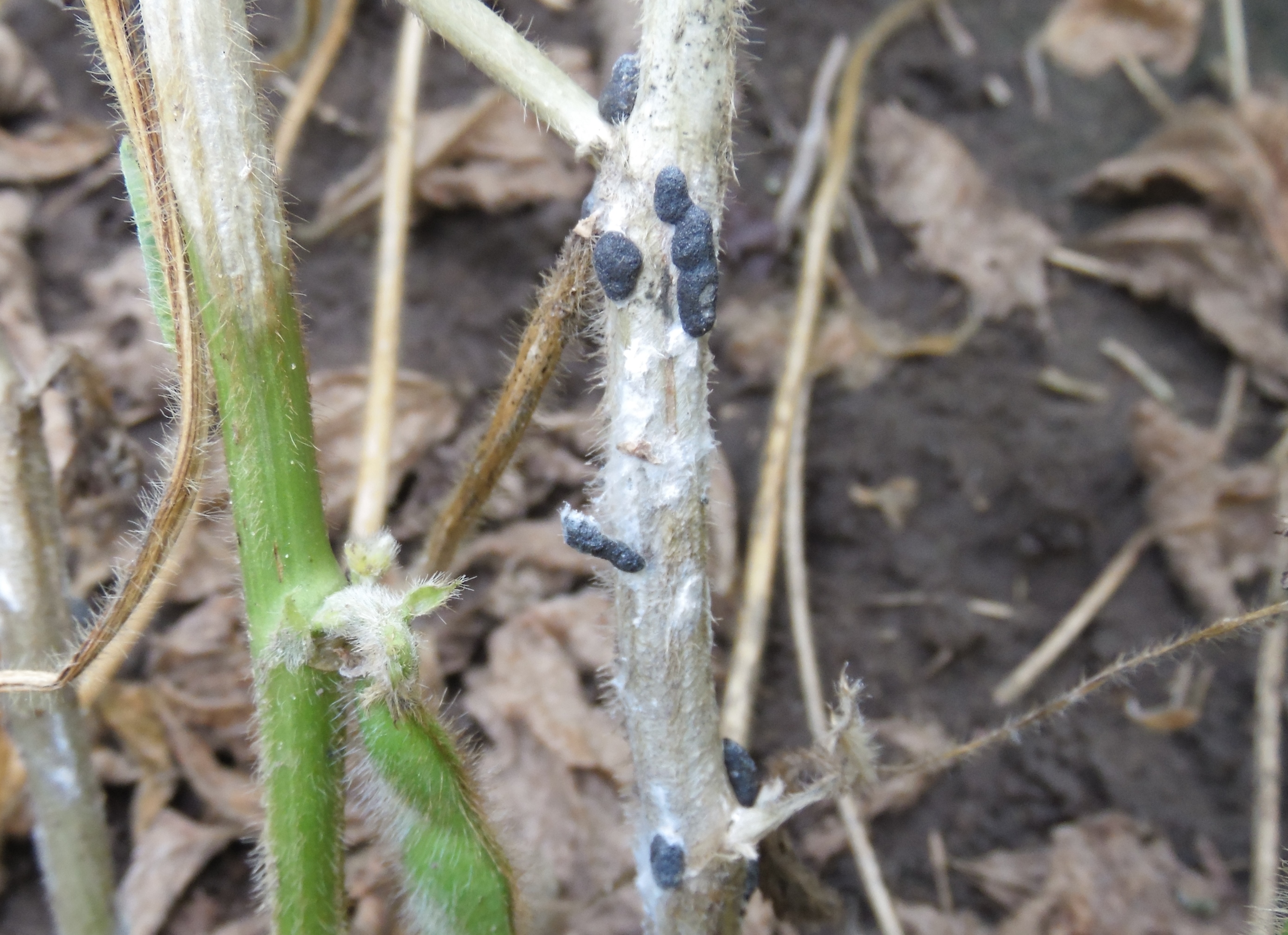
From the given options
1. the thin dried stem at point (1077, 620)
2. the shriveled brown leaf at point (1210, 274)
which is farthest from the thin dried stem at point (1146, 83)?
the thin dried stem at point (1077, 620)

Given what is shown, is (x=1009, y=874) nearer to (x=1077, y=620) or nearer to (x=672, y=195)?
(x=1077, y=620)

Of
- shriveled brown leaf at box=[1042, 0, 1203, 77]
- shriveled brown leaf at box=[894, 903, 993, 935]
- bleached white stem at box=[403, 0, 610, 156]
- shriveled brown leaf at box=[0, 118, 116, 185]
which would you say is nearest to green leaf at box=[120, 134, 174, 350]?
bleached white stem at box=[403, 0, 610, 156]

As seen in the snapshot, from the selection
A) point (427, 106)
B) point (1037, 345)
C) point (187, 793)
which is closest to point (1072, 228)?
point (1037, 345)

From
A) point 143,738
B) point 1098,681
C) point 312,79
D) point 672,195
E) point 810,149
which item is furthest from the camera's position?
point 810,149

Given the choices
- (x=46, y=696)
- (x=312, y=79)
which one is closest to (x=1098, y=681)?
(x=46, y=696)

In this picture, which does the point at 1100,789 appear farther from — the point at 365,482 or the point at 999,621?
the point at 365,482
